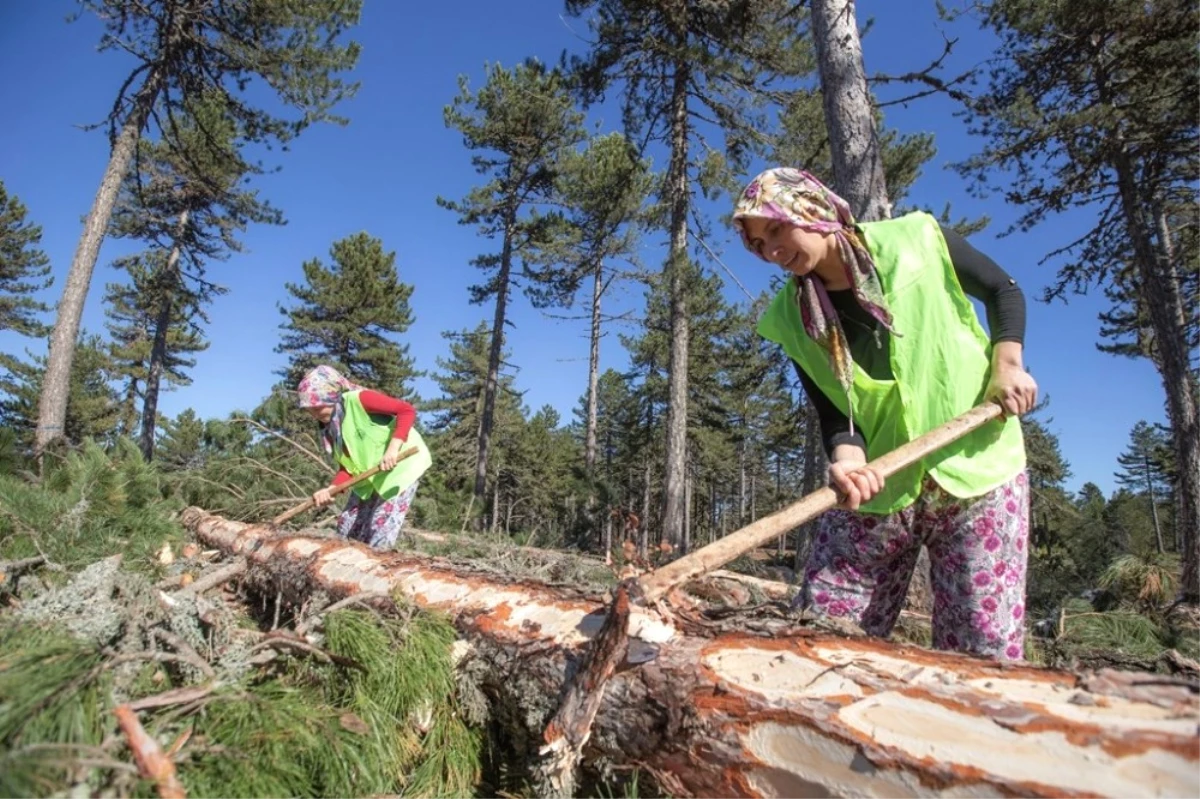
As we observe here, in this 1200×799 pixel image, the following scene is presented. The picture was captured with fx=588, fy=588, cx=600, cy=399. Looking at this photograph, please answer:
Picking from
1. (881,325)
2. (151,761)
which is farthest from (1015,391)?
(151,761)

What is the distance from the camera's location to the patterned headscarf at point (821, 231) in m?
1.62

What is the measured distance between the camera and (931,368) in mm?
1673

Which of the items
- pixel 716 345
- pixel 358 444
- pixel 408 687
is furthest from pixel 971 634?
pixel 716 345

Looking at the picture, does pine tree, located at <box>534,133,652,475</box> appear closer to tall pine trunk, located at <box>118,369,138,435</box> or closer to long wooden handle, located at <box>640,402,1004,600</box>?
long wooden handle, located at <box>640,402,1004,600</box>

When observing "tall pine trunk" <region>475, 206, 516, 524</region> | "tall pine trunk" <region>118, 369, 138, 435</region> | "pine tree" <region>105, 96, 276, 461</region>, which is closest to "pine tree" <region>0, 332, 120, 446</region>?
"tall pine trunk" <region>118, 369, 138, 435</region>

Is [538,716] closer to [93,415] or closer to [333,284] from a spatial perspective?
[333,284]

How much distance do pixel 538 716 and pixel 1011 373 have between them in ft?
5.18

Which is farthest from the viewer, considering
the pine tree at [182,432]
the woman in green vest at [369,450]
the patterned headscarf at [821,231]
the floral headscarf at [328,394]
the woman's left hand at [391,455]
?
the pine tree at [182,432]

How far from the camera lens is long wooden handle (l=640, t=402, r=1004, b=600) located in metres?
1.51

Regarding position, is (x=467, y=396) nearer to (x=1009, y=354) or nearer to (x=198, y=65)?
(x=198, y=65)

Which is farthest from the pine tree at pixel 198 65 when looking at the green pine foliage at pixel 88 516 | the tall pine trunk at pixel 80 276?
the green pine foliage at pixel 88 516

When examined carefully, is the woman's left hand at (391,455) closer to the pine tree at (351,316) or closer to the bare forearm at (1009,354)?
the bare forearm at (1009,354)

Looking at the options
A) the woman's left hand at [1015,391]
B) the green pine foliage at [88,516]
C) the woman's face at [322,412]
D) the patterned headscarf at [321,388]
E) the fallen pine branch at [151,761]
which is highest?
the patterned headscarf at [321,388]

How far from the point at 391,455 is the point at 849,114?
4.08 m
